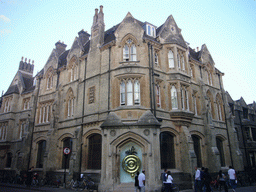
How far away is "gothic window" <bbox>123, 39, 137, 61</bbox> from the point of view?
67.2 feet

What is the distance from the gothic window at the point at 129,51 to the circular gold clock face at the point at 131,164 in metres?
9.18

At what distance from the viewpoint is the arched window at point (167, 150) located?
62.6 ft

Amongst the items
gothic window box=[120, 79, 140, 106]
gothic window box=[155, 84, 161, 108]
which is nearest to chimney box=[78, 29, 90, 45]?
gothic window box=[120, 79, 140, 106]

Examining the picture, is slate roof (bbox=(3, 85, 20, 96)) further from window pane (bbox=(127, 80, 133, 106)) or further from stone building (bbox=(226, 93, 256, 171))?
stone building (bbox=(226, 93, 256, 171))

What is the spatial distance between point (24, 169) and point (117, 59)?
1820 centimetres

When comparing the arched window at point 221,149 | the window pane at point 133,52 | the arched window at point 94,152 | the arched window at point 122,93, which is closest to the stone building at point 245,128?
the arched window at point 221,149

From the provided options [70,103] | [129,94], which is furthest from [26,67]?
[129,94]

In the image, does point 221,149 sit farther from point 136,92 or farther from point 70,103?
point 70,103

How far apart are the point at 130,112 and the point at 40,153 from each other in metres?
15.2

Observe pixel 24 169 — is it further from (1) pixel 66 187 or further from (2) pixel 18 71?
(2) pixel 18 71

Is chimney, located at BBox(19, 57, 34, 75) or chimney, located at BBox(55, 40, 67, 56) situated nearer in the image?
chimney, located at BBox(55, 40, 67, 56)

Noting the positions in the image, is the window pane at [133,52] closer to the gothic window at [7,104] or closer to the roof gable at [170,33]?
the roof gable at [170,33]

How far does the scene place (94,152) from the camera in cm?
2023

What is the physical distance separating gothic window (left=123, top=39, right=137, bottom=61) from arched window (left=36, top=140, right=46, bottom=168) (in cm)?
1536
